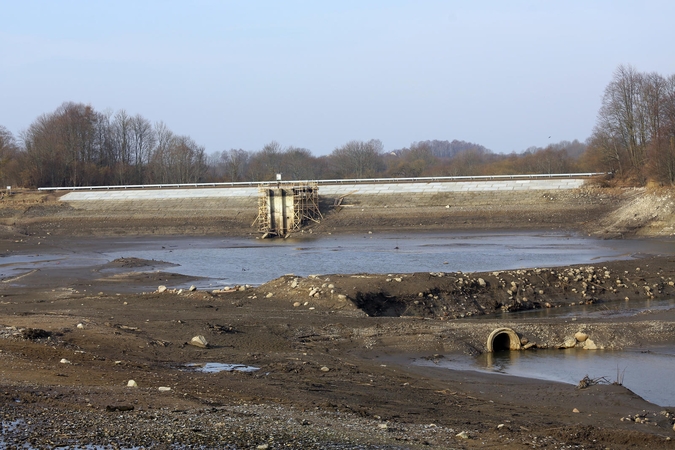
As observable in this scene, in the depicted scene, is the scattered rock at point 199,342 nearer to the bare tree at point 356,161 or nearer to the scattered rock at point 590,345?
the scattered rock at point 590,345

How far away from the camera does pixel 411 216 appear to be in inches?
2212

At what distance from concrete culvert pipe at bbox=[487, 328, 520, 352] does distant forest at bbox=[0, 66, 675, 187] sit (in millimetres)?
39664

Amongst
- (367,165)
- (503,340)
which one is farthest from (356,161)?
(503,340)

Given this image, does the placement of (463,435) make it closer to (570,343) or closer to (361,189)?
(570,343)

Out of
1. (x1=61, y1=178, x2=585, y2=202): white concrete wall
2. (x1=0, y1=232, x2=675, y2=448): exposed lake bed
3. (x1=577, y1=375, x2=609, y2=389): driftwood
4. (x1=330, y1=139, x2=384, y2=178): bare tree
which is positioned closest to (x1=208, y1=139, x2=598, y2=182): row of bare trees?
(x1=330, y1=139, x2=384, y2=178): bare tree

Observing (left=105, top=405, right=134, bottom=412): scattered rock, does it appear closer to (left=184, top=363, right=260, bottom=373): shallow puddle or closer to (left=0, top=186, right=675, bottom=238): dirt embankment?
(left=184, top=363, right=260, bottom=373): shallow puddle

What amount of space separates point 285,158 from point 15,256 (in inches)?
2929

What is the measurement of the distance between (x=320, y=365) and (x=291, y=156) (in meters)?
101

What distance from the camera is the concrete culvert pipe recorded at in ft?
50.9

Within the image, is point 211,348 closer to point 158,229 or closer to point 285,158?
point 158,229

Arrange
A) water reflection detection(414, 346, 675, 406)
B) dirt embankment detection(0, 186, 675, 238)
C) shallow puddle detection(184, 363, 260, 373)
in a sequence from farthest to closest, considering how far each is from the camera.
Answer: dirt embankment detection(0, 186, 675, 238)
shallow puddle detection(184, 363, 260, 373)
water reflection detection(414, 346, 675, 406)

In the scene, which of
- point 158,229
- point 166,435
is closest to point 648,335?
point 166,435

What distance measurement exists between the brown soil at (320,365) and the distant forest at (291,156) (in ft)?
117

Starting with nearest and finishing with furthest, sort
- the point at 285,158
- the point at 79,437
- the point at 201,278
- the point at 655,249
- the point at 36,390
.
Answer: the point at 79,437
the point at 36,390
the point at 201,278
the point at 655,249
the point at 285,158
